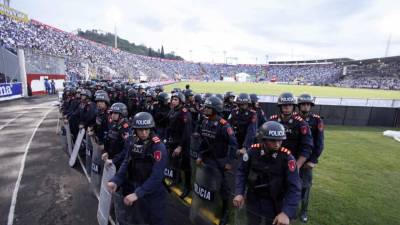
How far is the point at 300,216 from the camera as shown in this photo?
497 centimetres

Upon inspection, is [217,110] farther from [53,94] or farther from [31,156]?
[53,94]

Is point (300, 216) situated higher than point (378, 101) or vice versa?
point (378, 101)

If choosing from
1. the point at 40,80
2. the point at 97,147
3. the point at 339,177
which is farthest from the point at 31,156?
the point at 40,80

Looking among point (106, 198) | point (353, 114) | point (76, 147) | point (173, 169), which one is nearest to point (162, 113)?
point (173, 169)

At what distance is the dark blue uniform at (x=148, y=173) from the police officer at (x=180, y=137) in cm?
195

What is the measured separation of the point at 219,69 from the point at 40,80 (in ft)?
265

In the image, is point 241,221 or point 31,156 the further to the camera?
point 31,156

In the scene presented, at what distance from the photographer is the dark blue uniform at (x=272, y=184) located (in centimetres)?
295

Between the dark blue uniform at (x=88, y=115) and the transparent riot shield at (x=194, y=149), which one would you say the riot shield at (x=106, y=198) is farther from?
the dark blue uniform at (x=88, y=115)

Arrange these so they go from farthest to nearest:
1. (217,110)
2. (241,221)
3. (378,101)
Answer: (378,101) → (217,110) → (241,221)

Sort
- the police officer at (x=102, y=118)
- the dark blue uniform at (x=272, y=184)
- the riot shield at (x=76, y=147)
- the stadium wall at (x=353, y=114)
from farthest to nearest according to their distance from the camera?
the stadium wall at (x=353, y=114) → the riot shield at (x=76, y=147) → the police officer at (x=102, y=118) → the dark blue uniform at (x=272, y=184)

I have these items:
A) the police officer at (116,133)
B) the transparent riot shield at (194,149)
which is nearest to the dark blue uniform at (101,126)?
the police officer at (116,133)

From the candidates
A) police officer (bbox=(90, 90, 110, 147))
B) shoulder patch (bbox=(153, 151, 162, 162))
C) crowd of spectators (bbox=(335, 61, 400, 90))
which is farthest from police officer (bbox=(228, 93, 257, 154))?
crowd of spectators (bbox=(335, 61, 400, 90))

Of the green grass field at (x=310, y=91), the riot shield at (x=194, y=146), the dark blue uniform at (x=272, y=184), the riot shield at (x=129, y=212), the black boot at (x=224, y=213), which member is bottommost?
the green grass field at (x=310, y=91)
